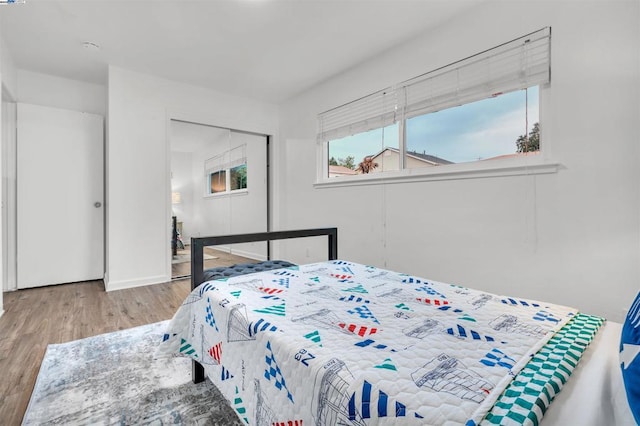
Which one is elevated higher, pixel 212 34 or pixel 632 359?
pixel 212 34

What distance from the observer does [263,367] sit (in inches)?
37.3

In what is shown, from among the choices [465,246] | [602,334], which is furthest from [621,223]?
[602,334]

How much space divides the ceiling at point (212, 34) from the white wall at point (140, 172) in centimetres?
23

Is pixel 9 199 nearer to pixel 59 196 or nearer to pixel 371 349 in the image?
pixel 59 196

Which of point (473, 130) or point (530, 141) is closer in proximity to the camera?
point (530, 141)

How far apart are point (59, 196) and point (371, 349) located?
162 inches

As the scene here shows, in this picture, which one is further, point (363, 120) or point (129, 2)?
point (363, 120)

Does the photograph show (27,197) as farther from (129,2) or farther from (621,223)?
(621,223)

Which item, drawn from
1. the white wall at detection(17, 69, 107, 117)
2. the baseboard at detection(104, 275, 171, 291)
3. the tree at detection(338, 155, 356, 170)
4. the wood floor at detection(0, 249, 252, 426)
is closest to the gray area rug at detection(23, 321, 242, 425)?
the wood floor at detection(0, 249, 252, 426)

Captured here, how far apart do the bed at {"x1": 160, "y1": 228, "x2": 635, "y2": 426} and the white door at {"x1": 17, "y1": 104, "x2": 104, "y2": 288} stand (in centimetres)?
300

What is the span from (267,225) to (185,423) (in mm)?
3439

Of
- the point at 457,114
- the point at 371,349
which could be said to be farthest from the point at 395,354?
the point at 457,114

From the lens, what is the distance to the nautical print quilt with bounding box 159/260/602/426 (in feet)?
2.12

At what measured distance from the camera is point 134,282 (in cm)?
338
